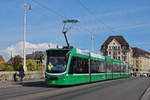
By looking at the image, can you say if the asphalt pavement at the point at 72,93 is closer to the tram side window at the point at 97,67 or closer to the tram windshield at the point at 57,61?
the tram windshield at the point at 57,61

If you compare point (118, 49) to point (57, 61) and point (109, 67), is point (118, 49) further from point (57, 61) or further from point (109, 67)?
point (57, 61)

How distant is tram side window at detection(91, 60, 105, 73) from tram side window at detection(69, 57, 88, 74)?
249 cm

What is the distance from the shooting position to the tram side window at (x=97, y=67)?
27688 millimetres

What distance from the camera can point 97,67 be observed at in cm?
2967

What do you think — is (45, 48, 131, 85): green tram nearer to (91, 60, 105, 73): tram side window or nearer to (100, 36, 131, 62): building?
(91, 60, 105, 73): tram side window

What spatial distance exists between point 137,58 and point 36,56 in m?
57.3

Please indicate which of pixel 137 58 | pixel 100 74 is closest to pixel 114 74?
pixel 100 74

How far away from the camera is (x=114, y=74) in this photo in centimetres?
4066

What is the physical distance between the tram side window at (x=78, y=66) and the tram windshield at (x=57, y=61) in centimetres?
87

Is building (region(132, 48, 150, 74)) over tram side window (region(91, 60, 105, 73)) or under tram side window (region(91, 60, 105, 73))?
over

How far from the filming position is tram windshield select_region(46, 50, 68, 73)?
2083 cm

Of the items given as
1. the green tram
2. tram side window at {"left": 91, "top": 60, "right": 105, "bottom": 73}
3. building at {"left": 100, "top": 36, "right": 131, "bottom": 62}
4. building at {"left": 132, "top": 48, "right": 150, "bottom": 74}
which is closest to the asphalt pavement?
the green tram

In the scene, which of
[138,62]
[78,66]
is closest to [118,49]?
[138,62]

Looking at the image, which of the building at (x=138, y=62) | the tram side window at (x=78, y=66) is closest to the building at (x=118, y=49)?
the building at (x=138, y=62)
